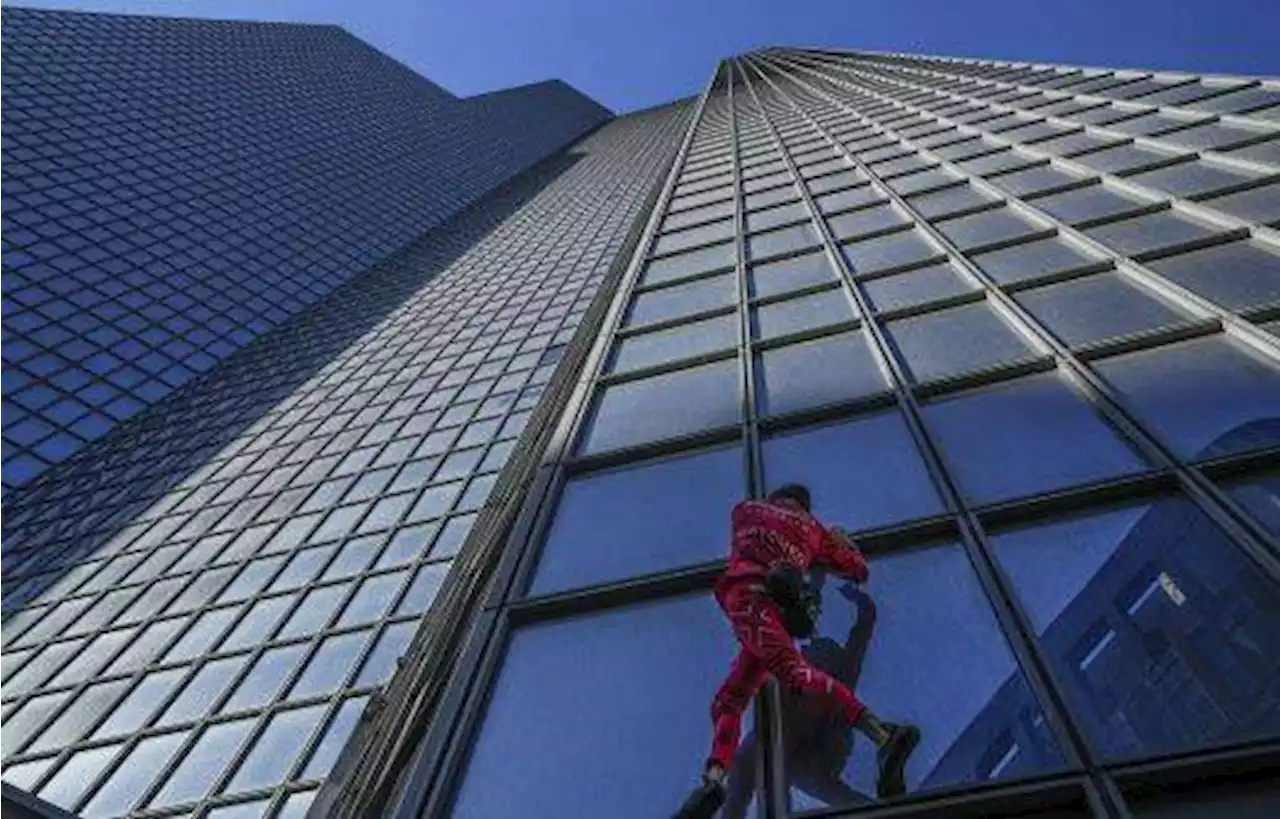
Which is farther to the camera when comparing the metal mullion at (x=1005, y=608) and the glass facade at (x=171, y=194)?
the glass facade at (x=171, y=194)

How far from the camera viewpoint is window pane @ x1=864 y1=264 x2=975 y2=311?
13.3 meters

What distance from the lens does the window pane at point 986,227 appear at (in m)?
15.3

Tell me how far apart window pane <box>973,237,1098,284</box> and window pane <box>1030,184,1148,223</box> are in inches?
40.4

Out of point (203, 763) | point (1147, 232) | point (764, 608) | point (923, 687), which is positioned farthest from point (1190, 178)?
point (203, 763)

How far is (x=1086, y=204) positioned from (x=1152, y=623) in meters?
10.9

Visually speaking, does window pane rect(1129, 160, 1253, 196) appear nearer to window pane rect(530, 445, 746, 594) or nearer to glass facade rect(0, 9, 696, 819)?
window pane rect(530, 445, 746, 594)

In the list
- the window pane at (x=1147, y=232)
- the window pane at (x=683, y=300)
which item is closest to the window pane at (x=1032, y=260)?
the window pane at (x=1147, y=232)

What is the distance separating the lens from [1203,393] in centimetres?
858

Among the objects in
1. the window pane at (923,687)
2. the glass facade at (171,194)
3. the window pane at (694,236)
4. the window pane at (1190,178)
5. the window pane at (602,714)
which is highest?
the window pane at (923,687)

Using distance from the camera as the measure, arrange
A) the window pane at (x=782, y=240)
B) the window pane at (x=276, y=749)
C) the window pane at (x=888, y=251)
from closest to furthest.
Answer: the window pane at (x=888, y=251), the window pane at (x=276, y=749), the window pane at (x=782, y=240)

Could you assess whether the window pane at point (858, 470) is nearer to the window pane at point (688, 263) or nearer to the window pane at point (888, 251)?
the window pane at point (888, 251)

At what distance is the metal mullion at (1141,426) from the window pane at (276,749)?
1130cm

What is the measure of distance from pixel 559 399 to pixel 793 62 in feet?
215

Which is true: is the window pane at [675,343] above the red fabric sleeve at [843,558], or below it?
below
